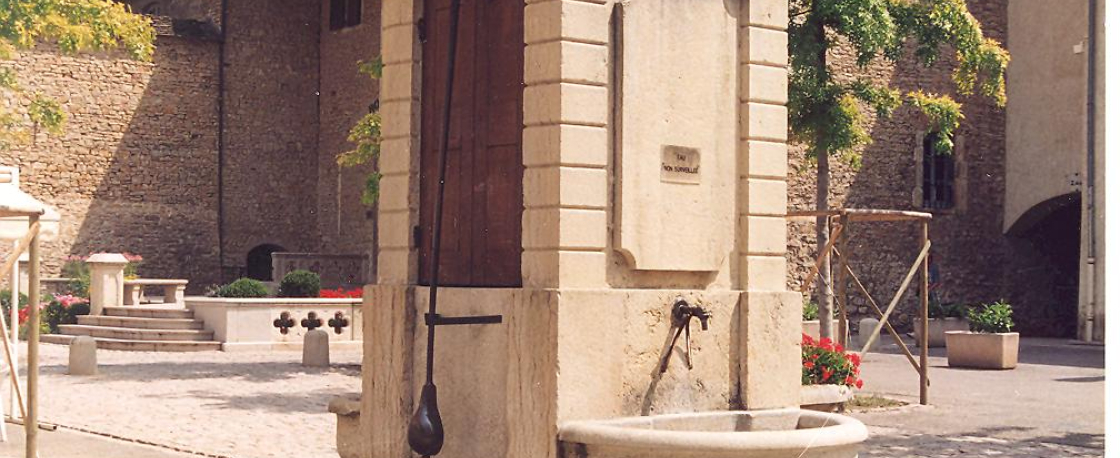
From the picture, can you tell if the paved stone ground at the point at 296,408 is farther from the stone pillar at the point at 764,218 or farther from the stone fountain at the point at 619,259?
the stone pillar at the point at 764,218

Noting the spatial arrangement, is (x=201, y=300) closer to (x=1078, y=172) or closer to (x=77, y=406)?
(x=77, y=406)

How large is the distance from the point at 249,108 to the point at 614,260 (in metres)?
27.0

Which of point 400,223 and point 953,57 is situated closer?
point 400,223

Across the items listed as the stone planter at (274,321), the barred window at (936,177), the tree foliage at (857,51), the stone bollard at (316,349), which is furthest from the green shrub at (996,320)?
the barred window at (936,177)

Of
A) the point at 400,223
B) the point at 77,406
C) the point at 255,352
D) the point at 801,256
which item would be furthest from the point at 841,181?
the point at 400,223

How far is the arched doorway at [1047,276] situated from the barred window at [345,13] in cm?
1558

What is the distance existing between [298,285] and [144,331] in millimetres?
2574

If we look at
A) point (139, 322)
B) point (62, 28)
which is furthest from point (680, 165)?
point (139, 322)

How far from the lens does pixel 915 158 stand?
30422 mm

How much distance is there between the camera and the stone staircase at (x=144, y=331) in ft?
73.9

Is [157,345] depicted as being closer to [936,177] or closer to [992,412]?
[992,412]

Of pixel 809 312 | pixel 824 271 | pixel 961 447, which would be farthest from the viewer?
pixel 809 312

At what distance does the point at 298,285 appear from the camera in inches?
931

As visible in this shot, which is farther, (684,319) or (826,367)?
(826,367)
